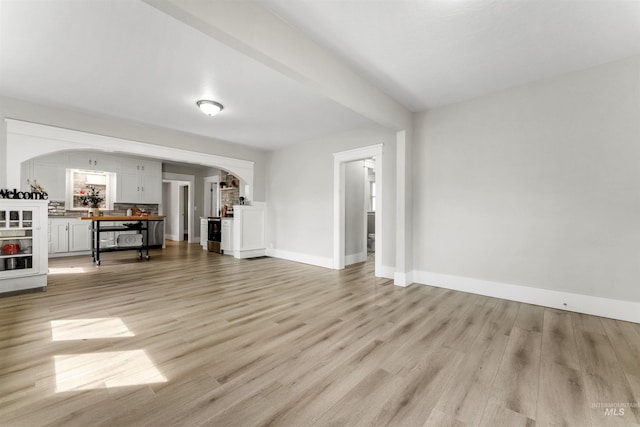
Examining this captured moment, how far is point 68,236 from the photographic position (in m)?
6.37

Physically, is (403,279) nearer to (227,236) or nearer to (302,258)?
(302,258)

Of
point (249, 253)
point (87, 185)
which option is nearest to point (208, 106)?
point (249, 253)

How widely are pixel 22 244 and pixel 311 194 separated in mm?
4459

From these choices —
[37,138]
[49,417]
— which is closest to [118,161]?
[37,138]

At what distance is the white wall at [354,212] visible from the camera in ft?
18.8

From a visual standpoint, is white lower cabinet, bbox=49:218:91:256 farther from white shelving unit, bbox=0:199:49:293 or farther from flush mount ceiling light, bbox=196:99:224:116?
flush mount ceiling light, bbox=196:99:224:116

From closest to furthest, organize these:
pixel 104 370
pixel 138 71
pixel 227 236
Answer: pixel 104 370 → pixel 138 71 → pixel 227 236

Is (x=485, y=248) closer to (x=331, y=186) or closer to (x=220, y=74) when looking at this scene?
(x=331, y=186)

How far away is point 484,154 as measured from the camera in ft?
11.8

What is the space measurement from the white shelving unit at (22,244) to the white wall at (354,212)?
4782mm

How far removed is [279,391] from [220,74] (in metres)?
3.16

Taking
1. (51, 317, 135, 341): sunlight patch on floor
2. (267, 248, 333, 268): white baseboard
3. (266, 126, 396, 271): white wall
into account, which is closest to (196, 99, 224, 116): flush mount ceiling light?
(266, 126, 396, 271): white wall

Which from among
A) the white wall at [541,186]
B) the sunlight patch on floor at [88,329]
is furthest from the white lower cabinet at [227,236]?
the white wall at [541,186]

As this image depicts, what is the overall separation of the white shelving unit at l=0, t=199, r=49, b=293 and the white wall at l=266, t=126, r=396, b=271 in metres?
3.97
